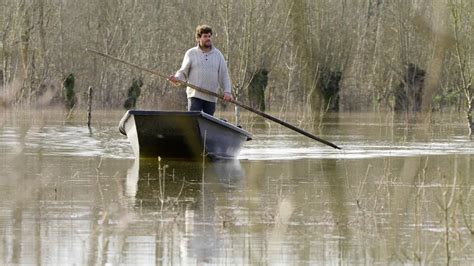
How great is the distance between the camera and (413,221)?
35.1 feet

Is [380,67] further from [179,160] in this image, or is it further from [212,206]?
[212,206]

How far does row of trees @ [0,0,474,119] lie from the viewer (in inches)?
1913

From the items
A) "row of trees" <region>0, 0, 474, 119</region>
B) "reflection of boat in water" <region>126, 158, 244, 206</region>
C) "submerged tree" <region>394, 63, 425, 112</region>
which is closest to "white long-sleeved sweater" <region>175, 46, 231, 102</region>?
"reflection of boat in water" <region>126, 158, 244, 206</region>

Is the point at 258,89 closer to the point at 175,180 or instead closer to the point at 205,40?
the point at 205,40

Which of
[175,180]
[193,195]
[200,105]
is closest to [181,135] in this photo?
A: [200,105]

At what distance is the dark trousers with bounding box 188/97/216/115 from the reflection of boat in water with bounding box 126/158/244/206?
0.86 m

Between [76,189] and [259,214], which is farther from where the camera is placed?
[76,189]

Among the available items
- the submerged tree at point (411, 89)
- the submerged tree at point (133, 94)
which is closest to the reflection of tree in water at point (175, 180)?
the submerged tree at point (411, 89)

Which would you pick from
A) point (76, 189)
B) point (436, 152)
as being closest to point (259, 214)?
point (76, 189)

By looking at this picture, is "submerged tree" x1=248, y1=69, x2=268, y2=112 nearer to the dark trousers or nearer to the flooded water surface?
the flooded water surface

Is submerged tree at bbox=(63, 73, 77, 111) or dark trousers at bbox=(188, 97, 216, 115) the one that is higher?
dark trousers at bbox=(188, 97, 216, 115)

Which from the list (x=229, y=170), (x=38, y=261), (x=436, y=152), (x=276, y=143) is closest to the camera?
(x=38, y=261)

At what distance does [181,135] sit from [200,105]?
3.61 ft

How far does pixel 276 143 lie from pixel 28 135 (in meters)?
5.42
